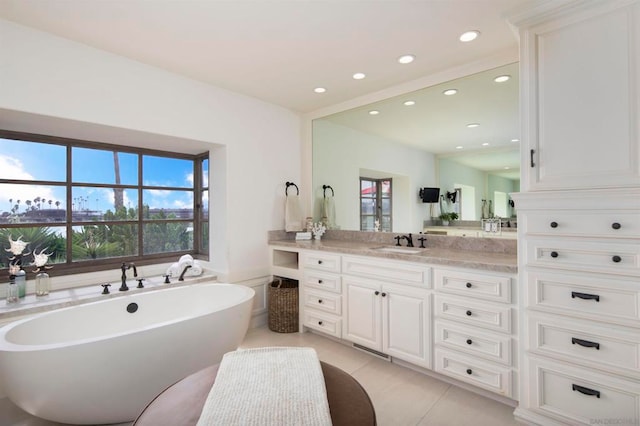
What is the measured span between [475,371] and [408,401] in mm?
496

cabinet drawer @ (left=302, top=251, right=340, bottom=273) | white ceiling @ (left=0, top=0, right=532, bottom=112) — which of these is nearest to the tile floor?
cabinet drawer @ (left=302, top=251, right=340, bottom=273)

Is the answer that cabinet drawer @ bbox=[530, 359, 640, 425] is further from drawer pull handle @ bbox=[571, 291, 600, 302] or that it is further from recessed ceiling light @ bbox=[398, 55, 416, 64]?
recessed ceiling light @ bbox=[398, 55, 416, 64]

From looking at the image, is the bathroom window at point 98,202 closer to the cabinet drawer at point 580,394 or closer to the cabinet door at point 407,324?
the cabinet door at point 407,324

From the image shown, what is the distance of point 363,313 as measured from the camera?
2781mm

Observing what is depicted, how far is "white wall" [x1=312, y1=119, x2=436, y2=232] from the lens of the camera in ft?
10.4

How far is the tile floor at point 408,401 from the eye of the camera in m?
1.95

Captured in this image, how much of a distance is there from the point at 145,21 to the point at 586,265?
→ 301cm

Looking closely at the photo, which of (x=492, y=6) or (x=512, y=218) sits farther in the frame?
(x=512, y=218)

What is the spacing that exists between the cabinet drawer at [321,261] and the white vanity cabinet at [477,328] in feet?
3.18

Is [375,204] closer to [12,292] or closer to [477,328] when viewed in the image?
[477,328]

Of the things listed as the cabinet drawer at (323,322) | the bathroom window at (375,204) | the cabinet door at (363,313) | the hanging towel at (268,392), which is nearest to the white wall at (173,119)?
the cabinet drawer at (323,322)

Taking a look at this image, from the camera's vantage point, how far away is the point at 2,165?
2.55 m

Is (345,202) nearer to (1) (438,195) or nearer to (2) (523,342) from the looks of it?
(1) (438,195)

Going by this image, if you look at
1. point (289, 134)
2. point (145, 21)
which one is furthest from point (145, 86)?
point (289, 134)
